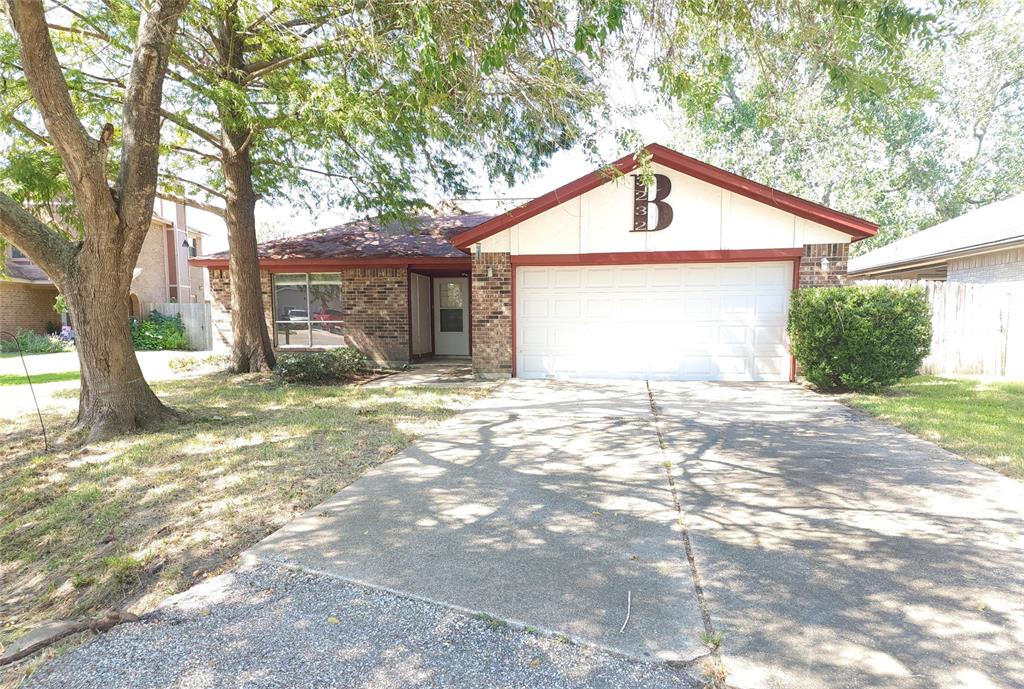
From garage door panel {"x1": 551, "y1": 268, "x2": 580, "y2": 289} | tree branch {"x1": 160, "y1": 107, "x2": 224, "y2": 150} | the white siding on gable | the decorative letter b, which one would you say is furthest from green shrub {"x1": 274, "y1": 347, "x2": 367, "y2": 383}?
the decorative letter b

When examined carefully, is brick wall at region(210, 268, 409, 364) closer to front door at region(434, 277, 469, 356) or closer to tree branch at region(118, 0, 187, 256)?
front door at region(434, 277, 469, 356)

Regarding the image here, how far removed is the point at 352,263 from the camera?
46.0ft

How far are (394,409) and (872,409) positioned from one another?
685 cm

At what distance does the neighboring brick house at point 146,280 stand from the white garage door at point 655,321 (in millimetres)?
15324

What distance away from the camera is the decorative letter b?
34.4 ft

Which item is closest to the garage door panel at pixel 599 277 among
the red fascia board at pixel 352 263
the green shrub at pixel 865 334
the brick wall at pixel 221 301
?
the green shrub at pixel 865 334

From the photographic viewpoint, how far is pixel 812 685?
2363mm

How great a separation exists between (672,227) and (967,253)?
754 centimetres

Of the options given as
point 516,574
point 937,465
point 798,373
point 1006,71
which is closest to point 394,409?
point 516,574

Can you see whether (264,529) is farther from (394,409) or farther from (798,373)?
(798,373)

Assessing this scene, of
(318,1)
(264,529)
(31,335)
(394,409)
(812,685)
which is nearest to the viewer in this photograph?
(812,685)

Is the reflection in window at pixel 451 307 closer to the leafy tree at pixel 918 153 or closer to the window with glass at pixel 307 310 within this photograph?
the window with glass at pixel 307 310

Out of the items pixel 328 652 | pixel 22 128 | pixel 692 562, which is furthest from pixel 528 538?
pixel 22 128

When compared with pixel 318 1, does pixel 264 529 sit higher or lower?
lower
